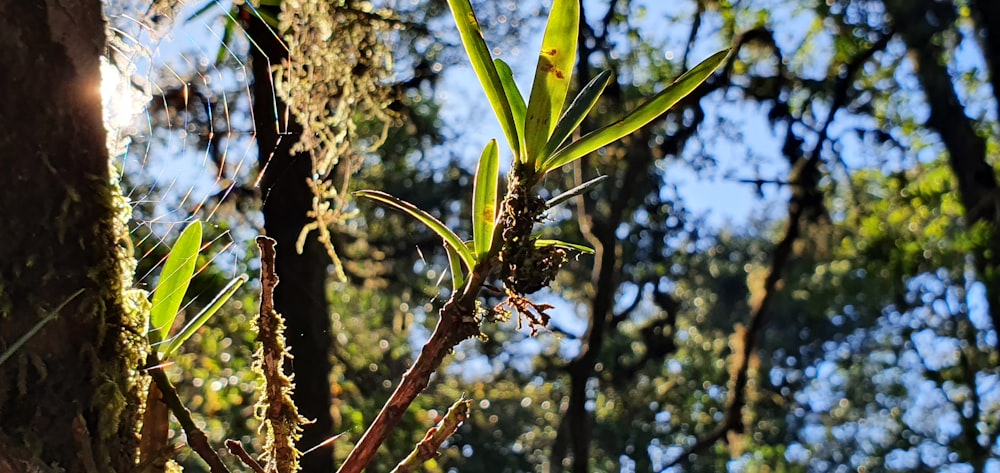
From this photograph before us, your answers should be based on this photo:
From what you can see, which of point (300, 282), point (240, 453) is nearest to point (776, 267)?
point (300, 282)

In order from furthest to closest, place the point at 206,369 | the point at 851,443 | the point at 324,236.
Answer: the point at 851,443, the point at 206,369, the point at 324,236

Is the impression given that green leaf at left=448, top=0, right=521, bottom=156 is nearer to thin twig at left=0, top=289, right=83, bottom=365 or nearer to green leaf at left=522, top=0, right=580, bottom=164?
green leaf at left=522, top=0, right=580, bottom=164

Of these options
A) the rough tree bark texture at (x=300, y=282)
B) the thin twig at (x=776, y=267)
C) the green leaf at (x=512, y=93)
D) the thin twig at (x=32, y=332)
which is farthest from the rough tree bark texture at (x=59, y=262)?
the thin twig at (x=776, y=267)

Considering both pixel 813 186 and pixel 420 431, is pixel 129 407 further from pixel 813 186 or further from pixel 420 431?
pixel 420 431

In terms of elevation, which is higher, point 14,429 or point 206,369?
point 206,369

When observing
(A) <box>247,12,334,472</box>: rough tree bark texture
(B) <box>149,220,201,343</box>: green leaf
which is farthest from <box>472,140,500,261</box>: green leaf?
(A) <box>247,12,334,472</box>: rough tree bark texture

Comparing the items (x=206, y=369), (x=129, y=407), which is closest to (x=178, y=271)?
(x=129, y=407)

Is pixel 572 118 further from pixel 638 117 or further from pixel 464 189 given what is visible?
pixel 464 189
